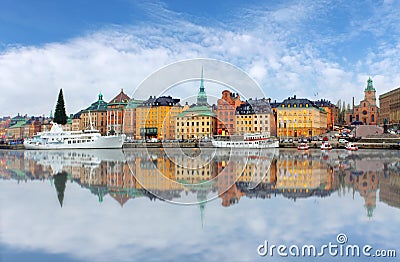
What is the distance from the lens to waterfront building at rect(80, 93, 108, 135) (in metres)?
75.1

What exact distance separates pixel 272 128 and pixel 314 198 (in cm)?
4970

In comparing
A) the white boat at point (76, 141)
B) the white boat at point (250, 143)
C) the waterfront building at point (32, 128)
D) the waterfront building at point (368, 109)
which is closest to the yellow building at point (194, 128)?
the white boat at point (250, 143)

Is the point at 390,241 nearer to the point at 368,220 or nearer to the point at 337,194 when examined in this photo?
the point at 368,220

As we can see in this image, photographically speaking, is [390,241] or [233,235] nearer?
[390,241]

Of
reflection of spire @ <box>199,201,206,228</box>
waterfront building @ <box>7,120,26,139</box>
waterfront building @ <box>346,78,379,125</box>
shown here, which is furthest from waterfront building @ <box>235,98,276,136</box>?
waterfront building @ <box>7,120,26,139</box>

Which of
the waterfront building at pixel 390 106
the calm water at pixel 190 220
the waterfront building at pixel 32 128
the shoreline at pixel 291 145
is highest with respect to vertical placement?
the waterfront building at pixel 390 106

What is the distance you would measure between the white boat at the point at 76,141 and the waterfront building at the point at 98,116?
2161 cm

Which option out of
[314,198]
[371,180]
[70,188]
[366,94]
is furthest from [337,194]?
[366,94]

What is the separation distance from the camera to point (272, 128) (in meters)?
57.7

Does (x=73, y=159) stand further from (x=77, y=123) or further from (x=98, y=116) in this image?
(x=77, y=123)

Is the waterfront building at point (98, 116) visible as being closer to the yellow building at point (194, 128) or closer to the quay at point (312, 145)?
the quay at point (312, 145)

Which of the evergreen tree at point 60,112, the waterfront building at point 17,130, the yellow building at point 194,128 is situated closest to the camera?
the yellow building at point 194,128

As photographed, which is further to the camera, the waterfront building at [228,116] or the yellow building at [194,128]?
the waterfront building at [228,116]

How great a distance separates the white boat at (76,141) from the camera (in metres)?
48.4
